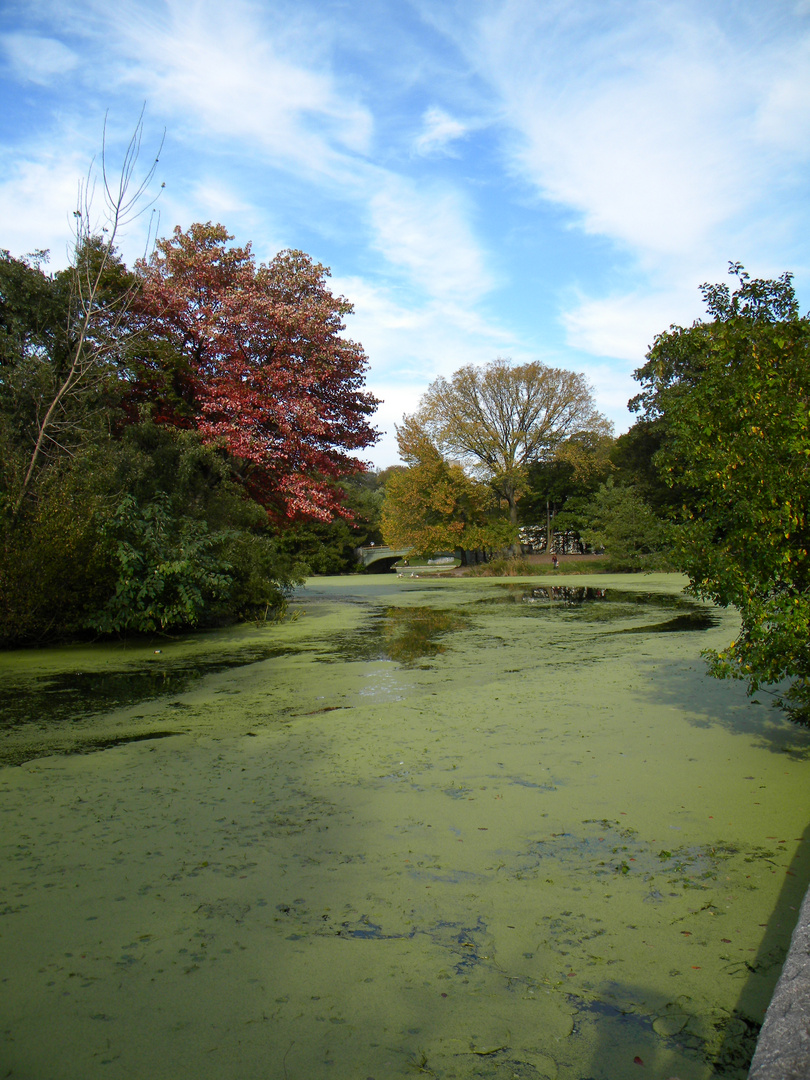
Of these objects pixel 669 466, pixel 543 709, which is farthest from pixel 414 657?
pixel 669 466

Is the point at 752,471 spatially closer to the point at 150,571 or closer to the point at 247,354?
the point at 150,571

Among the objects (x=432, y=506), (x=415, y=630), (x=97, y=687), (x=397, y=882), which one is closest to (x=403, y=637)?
(x=415, y=630)

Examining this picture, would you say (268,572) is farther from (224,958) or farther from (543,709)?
(224,958)

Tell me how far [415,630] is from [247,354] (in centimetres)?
462

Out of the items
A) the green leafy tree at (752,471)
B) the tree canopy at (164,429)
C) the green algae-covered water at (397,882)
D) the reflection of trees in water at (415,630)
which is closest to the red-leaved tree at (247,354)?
the tree canopy at (164,429)

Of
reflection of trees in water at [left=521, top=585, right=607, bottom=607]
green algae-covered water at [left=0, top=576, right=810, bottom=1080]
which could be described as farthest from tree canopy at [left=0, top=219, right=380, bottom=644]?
reflection of trees in water at [left=521, top=585, right=607, bottom=607]

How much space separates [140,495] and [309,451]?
2810 millimetres

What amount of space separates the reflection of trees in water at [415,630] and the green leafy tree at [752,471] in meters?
3.60

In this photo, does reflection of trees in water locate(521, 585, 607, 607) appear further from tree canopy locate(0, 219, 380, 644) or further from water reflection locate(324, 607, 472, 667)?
tree canopy locate(0, 219, 380, 644)

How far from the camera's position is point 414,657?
688cm

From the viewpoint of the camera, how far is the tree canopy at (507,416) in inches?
1110

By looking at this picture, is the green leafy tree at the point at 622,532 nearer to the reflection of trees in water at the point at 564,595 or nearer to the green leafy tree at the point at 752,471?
the reflection of trees in water at the point at 564,595

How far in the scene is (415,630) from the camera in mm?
9203

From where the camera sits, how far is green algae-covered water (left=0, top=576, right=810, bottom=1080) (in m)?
1.60
